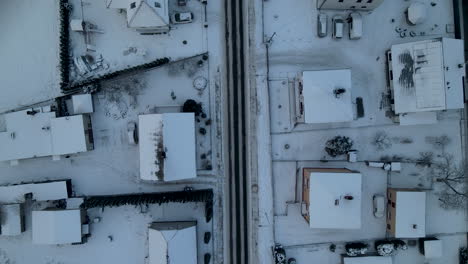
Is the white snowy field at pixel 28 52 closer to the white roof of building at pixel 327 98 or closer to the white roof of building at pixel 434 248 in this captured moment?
the white roof of building at pixel 327 98

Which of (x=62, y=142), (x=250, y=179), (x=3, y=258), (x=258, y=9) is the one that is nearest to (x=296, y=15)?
(x=258, y=9)

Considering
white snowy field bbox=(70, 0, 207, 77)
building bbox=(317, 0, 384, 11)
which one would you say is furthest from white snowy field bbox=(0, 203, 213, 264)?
building bbox=(317, 0, 384, 11)

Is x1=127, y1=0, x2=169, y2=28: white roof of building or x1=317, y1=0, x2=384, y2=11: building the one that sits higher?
x1=317, y1=0, x2=384, y2=11: building

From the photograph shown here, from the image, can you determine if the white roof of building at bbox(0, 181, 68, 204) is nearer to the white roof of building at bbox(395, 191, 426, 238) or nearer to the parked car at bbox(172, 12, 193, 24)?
the parked car at bbox(172, 12, 193, 24)

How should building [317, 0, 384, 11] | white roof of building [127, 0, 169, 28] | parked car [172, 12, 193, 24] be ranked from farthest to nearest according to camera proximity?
parked car [172, 12, 193, 24] → building [317, 0, 384, 11] → white roof of building [127, 0, 169, 28]

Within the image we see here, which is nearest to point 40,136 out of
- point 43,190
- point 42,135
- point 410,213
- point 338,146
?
point 42,135

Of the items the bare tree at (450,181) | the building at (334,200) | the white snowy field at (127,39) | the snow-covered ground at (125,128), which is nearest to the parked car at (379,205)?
the building at (334,200)
